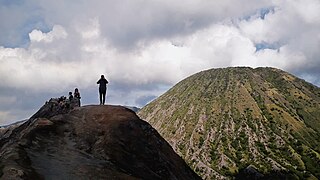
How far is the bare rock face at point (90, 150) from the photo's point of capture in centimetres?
3291

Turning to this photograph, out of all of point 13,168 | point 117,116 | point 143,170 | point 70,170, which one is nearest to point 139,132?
point 117,116

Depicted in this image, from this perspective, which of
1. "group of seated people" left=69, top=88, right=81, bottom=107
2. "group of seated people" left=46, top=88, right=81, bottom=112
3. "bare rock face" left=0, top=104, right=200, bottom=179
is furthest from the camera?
"group of seated people" left=69, top=88, right=81, bottom=107

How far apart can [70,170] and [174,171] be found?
17.7m

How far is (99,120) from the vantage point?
48406 mm

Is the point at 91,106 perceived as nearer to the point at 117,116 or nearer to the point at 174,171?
the point at 117,116

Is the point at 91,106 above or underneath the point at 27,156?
above

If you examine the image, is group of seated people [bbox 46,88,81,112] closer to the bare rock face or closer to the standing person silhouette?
the bare rock face

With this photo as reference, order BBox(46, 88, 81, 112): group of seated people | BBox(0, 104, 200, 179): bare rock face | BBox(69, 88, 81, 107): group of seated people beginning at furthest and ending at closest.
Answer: BBox(69, 88, 81, 107): group of seated people, BBox(46, 88, 81, 112): group of seated people, BBox(0, 104, 200, 179): bare rock face

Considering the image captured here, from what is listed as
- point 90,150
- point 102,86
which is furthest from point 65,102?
point 90,150

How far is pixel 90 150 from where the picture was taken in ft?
136

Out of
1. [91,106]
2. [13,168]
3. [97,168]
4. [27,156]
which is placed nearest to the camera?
[13,168]

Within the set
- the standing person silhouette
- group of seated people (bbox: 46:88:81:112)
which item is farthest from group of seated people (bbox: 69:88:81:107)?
the standing person silhouette

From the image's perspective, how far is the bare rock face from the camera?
32.9 m

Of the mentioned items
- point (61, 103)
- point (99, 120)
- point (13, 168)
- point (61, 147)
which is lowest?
point (13, 168)
